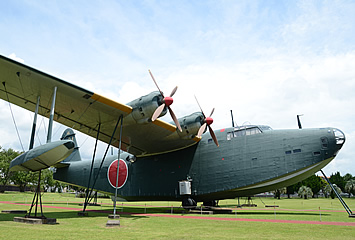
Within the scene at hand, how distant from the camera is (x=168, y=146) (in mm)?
19312

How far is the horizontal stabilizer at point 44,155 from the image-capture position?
11336 millimetres

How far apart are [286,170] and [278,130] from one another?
2.68 meters

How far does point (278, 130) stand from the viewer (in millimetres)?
16781

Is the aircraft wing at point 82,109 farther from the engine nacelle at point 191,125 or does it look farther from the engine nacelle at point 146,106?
the engine nacelle at point 191,125

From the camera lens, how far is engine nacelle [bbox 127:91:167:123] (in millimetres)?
14586

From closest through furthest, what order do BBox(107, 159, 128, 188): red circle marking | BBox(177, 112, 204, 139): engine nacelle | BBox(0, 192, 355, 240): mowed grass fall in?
1. BBox(0, 192, 355, 240): mowed grass
2. BBox(177, 112, 204, 139): engine nacelle
3. BBox(107, 159, 128, 188): red circle marking

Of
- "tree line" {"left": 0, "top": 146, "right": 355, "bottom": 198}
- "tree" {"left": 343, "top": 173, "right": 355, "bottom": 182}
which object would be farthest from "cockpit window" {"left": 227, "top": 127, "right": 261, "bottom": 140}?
"tree" {"left": 343, "top": 173, "right": 355, "bottom": 182}

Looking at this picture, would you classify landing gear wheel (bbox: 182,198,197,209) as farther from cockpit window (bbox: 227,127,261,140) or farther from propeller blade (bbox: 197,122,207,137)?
cockpit window (bbox: 227,127,261,140)

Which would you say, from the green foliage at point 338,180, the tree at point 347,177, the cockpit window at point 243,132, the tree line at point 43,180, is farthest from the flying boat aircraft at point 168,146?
the tree at point 347,177

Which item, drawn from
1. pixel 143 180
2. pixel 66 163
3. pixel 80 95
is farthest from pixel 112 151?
pixel 80 95

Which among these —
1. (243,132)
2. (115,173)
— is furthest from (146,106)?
(115,173)

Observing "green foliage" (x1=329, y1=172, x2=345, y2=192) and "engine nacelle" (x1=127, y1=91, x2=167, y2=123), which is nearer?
"engine nacelle" (x1=127, y1=91, x2=167, y2=123)

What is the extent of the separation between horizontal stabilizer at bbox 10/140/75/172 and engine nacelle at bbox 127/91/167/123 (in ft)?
14.0

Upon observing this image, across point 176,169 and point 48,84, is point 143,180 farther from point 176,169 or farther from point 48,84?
point 48,84
